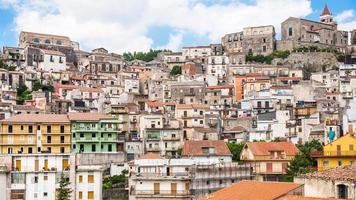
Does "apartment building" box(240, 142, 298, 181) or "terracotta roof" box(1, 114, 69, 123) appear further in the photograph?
"terracotta roof" box(1, 114, 69, 123)

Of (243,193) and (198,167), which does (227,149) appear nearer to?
(198,167)

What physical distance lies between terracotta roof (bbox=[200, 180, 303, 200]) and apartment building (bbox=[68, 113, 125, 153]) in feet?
104

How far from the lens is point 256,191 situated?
28219 mm

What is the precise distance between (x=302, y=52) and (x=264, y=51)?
300 inches

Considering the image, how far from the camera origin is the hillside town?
4406 centimetres

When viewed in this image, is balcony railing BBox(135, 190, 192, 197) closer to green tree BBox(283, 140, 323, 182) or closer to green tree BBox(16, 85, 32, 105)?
green tree BBox(283, 140, 323, 182)

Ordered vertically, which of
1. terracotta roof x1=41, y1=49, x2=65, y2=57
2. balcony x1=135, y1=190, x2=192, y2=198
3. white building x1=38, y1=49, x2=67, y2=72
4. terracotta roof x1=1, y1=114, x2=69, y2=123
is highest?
terracotta roof x1=41, y1=49, x2=65, y2=57

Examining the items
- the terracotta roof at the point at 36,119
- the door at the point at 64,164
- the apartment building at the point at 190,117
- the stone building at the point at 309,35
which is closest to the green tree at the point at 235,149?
the apartment building at the point at 190,117

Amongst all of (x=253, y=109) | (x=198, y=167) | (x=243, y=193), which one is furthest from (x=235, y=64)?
(x=243, y=193)

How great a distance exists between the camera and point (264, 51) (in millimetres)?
108875

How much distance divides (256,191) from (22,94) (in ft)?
194

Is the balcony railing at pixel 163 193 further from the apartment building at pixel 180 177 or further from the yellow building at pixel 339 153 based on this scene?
the yellow building at pixel 339 153

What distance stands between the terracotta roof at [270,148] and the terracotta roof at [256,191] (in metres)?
25.3

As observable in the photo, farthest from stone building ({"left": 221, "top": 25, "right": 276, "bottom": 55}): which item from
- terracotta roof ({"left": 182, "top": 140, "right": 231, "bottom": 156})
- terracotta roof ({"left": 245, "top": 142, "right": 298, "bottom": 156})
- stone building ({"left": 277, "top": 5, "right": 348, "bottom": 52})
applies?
terracotta roof ({"left": 182, "top": 140, "right": 231, "bottom": 156})
